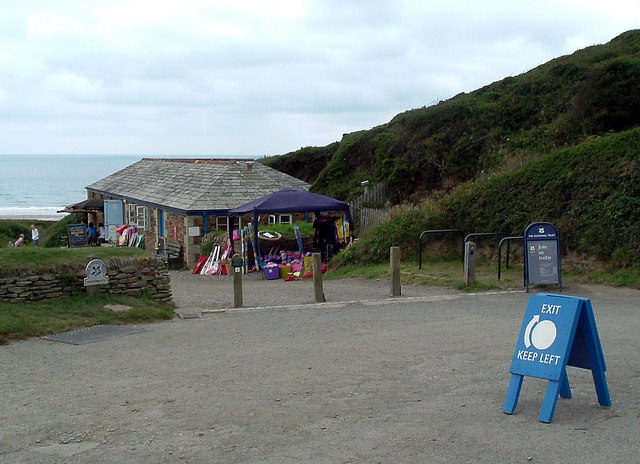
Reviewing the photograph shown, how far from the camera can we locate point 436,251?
18953mm

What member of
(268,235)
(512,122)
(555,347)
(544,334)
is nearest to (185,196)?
(268,235)

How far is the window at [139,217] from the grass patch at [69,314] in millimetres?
22292

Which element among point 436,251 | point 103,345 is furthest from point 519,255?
point 103,345

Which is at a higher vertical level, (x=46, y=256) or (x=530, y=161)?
(x=530, y=161)

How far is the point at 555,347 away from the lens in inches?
240

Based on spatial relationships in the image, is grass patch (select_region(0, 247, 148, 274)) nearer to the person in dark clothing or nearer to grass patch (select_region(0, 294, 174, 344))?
grass patch (select_region(0, 294, 174, 344))

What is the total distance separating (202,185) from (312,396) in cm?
2543

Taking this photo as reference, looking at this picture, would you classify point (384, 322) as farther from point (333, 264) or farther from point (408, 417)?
A: point (333, 264)

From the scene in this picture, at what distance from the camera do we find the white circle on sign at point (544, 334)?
6.16 meters

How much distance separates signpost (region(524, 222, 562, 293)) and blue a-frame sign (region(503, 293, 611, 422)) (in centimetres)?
744

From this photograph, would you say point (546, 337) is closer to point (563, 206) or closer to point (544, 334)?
point (544, 334)

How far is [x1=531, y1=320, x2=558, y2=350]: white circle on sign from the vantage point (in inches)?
243

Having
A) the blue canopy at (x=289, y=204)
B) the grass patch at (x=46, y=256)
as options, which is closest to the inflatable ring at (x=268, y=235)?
the blue canopy at (x=289, y=204)

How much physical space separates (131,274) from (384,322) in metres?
4.79
